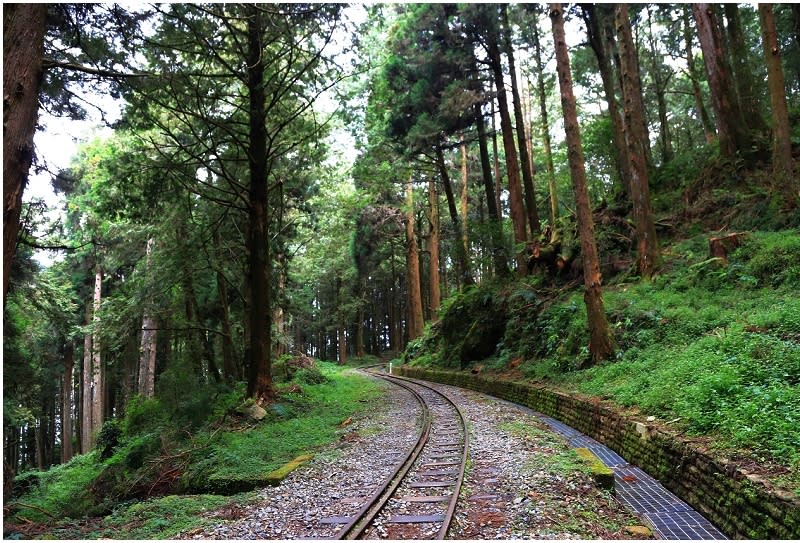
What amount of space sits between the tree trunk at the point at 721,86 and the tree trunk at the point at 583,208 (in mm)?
6231

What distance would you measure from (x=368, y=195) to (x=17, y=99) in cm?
2167

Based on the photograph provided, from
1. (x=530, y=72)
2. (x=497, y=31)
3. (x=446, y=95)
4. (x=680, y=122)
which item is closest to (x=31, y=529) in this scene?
(x=446, y=95)

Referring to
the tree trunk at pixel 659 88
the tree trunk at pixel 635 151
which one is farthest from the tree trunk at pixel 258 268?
the tree trunk at pixel 659 88

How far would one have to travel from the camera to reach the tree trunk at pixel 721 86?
45.2 ft

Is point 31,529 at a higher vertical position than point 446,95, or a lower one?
lower

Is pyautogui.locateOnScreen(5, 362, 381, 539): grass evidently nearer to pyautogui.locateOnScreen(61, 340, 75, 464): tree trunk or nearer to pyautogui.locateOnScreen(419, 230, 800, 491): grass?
pyautogui.locateOnScreen(419, 230, 800, 491): grass

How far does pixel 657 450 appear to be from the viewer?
19.3 ft

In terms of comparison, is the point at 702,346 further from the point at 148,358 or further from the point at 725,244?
the point at 148,358

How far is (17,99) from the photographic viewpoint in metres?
4.83

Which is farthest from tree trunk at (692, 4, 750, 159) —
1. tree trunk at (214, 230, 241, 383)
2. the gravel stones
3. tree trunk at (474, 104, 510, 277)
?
tree trunk at (214, 230, 241, 383)

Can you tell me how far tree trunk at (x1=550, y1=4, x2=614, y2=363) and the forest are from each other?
6cm

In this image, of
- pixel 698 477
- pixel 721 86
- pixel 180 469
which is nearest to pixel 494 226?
pixel 721 86

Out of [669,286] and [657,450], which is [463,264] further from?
[657,450]

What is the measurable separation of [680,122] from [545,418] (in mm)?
29603
